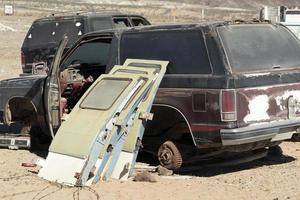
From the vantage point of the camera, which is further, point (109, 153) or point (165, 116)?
point (165, 116)

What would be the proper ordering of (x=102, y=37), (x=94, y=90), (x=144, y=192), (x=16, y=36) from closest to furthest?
(x=144, y=192), (x=94, y=90), (x=102, y=37), (x=16, y=36)

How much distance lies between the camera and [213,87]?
6.84 m

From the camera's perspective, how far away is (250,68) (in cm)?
703

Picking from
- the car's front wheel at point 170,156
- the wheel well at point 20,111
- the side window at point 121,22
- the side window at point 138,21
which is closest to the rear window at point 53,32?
the side window at point 121,22

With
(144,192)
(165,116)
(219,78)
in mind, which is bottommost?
(144,192)

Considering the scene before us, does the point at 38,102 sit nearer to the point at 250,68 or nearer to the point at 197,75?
the point at 197,75

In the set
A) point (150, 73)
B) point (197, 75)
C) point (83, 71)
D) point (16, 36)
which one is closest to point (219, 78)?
point (197, 75)

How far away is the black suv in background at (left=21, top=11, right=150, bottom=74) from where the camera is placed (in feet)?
46.5

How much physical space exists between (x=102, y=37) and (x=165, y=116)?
163 cm

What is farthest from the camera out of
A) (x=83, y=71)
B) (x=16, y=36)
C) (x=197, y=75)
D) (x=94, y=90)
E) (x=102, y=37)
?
(x=16, y=36)

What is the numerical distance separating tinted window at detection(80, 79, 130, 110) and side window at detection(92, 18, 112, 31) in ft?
21.8

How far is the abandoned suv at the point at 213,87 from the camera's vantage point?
682 centimetres

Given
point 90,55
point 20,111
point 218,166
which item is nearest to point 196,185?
point 218,166

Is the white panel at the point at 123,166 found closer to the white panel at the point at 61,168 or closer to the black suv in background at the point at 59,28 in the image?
the white panel at the point at 61,168
